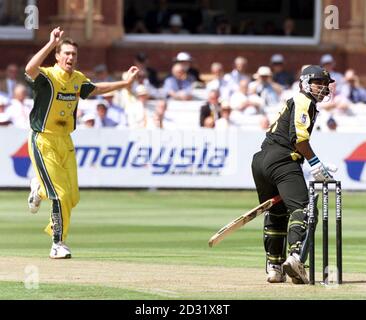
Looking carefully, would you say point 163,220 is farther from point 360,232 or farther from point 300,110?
point 300,110

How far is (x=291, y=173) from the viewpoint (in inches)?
463

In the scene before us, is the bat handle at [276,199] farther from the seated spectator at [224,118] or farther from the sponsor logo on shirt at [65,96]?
the seated spectator at [224,118]

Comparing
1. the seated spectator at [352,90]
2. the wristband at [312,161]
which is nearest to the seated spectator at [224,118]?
the seated spectator at [352,90]

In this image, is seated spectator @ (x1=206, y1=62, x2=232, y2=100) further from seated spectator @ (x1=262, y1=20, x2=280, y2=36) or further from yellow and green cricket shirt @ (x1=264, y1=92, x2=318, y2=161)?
yellow and green cricket shirt @ (x1=264, y1=92, x2=318, y2=161)

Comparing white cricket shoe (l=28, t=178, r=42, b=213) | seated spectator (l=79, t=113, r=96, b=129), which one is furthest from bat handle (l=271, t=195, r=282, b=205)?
seated spectator (l=79, t=113, r=96, b=129)

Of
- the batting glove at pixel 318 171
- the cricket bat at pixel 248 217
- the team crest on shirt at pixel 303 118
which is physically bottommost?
the cricket bat at pixel 248 217

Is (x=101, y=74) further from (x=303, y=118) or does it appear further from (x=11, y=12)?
(x=303, y=118)

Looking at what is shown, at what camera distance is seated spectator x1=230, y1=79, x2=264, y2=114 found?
2566 centimetres

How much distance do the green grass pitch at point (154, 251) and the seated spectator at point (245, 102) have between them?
245cm

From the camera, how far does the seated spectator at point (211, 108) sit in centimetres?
2489

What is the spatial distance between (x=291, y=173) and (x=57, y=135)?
2.92 meters

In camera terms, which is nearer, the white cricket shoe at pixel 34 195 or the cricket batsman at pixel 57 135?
the cricket batsman at pixel 57 135

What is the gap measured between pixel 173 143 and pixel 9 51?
22.4 ft

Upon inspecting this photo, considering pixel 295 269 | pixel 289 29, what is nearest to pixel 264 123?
pixel 289 29
